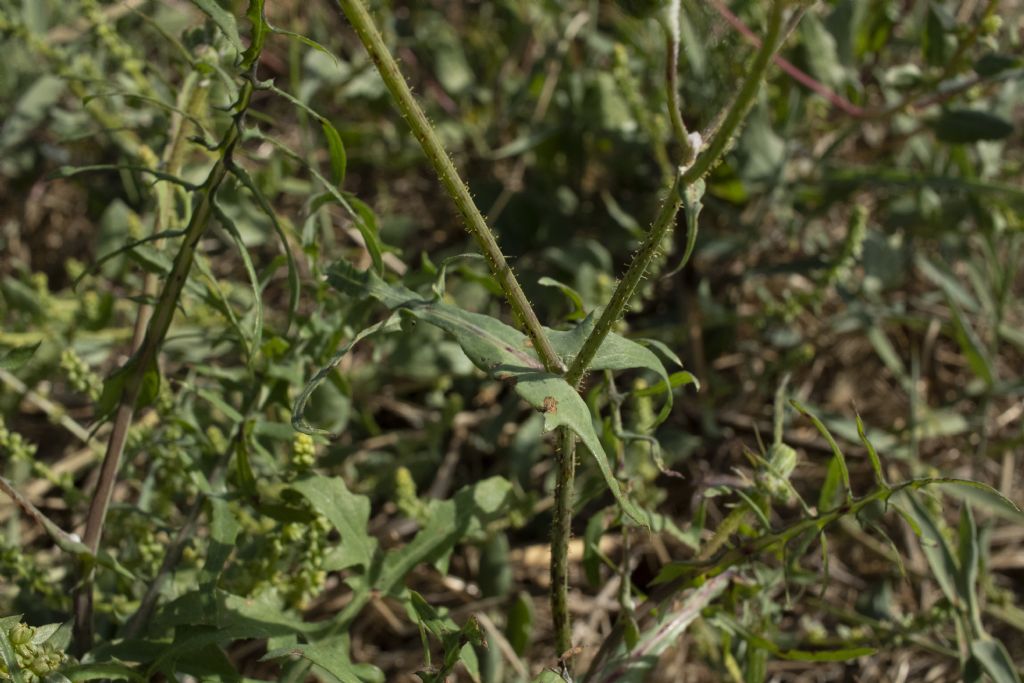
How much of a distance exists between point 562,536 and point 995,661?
38.1 inches

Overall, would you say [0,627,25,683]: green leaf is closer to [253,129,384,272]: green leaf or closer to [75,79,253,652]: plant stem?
[75,79,253,652]: plant stem

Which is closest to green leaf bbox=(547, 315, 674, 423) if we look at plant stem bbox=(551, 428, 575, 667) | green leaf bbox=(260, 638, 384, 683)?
plant stem bbox=(551, 428, 575, 667)

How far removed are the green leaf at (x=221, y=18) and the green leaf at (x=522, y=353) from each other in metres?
0.42

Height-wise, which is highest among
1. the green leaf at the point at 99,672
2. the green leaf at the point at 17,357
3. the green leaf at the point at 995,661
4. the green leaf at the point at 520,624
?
the green leaf at the point at 17,357

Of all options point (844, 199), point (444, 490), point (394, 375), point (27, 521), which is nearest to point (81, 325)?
point (27, 521)

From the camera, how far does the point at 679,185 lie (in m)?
1.19

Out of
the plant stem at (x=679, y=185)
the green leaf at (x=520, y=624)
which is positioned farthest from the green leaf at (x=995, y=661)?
the plant stem at (x=679, y=185)

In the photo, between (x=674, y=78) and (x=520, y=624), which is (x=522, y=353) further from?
(x=520, y=624)

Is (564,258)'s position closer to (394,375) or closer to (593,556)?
(394,375)

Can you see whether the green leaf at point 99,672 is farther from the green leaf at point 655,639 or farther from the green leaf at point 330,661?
the green leaf at point 655,639

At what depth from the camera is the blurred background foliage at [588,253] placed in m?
2.55

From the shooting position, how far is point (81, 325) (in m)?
2.70

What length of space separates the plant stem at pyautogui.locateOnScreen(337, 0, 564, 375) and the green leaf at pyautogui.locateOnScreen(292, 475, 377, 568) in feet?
1.65

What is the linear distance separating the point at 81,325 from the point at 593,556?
1589 millimetres
